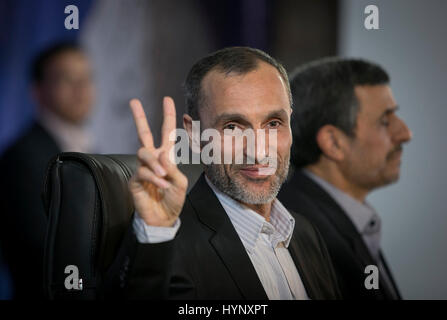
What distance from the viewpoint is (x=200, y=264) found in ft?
3.38

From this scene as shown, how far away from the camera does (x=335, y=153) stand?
156cm

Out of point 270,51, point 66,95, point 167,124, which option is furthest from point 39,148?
point 167,124

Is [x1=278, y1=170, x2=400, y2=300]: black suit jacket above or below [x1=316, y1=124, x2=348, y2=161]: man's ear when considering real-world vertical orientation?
below

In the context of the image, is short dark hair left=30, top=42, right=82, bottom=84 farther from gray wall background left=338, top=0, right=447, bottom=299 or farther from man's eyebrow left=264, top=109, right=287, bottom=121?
man's eyebrow left=264, top=109, right=287, bottom=121

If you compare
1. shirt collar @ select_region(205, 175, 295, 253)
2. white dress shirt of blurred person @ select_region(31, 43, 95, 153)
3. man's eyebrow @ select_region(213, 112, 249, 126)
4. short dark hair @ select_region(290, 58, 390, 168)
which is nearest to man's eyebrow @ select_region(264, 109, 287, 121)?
man's eyebrow @ select_region(213, 112, 249, 126)

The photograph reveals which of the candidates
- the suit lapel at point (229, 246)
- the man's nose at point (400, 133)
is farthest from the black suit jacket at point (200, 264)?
the man's nose at point (400, 133)

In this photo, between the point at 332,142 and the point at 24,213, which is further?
the point at 24,213

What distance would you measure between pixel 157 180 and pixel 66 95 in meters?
1.69

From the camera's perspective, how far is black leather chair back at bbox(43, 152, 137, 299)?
1.01 metres

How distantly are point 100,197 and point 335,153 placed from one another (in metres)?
0.81

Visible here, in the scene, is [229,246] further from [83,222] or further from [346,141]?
[346,141]

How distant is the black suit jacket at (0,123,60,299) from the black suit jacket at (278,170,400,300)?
3.41 ft
